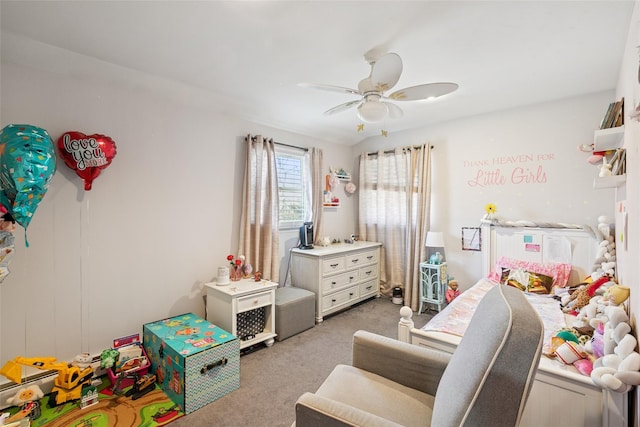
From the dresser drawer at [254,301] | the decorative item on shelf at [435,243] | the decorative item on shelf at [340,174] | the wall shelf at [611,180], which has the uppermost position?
the decorative item on shelf at [340,174]

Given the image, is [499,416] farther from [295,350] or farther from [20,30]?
[20,30]

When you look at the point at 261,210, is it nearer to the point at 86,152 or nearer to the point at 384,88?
the point at 86,152

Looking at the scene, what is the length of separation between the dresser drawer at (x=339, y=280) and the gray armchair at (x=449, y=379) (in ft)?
5.61

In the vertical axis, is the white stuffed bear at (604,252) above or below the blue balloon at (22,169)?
below

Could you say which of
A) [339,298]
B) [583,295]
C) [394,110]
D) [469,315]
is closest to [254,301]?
[339,298]

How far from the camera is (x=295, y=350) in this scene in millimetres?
2611

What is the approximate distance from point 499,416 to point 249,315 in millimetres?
2211

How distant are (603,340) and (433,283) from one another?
7.16 feet

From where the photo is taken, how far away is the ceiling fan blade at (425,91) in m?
1.82

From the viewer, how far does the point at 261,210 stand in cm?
314

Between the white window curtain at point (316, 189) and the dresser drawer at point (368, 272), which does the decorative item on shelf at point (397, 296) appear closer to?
the dresser drawer at point (368, 272)

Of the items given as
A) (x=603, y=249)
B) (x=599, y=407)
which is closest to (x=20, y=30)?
(x=599, y=407)

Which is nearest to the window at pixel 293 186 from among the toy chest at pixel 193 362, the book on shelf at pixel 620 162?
the toy chest at pixel 193 362

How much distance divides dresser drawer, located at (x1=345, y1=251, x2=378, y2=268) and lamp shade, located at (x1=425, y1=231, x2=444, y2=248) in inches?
30.5
